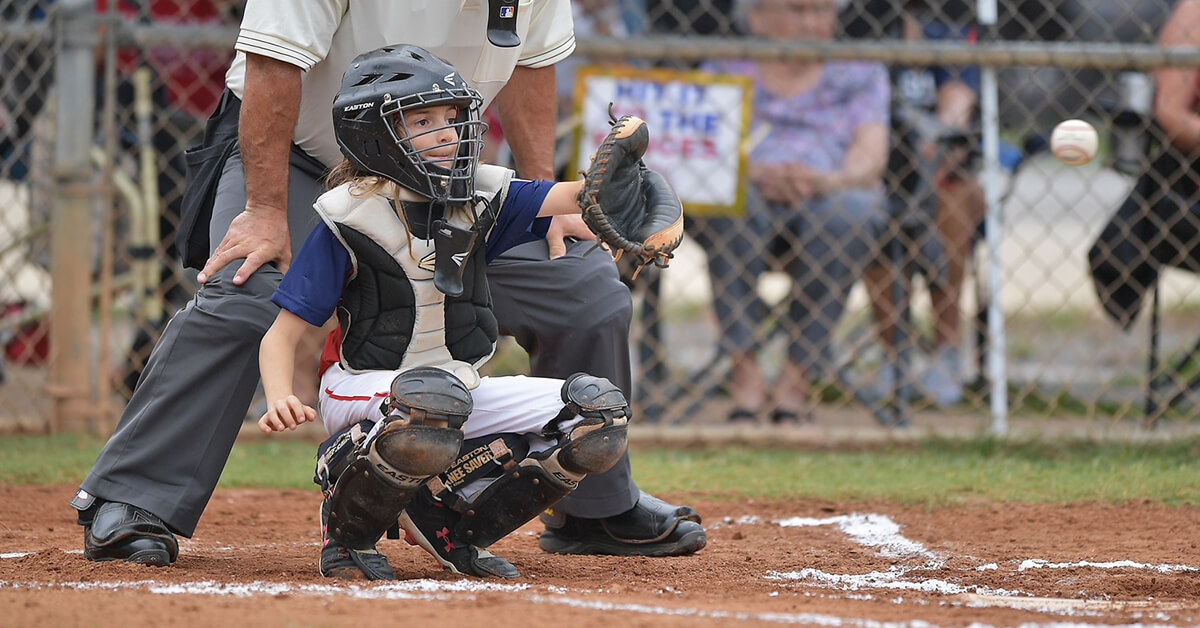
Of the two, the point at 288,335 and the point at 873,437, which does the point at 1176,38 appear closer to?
the point at 873,437

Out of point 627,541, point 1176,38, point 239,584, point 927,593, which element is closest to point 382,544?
point 627,541

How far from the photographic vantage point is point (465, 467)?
343 cm

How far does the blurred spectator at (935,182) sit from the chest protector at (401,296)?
10.9ft

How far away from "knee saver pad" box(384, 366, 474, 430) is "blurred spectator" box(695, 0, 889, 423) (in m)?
3.28

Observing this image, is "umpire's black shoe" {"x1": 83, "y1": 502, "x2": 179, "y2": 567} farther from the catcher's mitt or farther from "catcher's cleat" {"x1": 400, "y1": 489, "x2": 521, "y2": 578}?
the catcher's mitt

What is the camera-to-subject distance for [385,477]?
3152mm

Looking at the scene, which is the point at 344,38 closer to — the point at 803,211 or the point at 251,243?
the point at 251,243

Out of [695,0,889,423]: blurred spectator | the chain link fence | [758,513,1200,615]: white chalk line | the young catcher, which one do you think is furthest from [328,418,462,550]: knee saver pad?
[695,0,889,423]: blurred spectator

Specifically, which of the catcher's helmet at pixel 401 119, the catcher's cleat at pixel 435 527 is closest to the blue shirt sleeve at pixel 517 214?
the catcher's helmet at pixel 401 119

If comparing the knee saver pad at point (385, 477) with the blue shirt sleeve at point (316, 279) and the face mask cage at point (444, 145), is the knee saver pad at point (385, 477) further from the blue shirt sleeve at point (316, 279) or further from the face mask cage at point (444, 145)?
the face mask cage at point (444, 145)

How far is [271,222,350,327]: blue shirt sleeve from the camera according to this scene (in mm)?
3252

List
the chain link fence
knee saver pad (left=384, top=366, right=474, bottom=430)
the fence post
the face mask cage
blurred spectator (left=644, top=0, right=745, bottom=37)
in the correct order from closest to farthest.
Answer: knee saver pad (left=384, top=366, right=474, bottom=430) < the face mask cage < the fence post < the chain link fence < blurred spectator (left=644, top=0, right=745, bottom=37)

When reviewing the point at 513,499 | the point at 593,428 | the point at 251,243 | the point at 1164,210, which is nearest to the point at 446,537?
the point at 513,499

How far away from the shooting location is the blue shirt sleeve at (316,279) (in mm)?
3252
